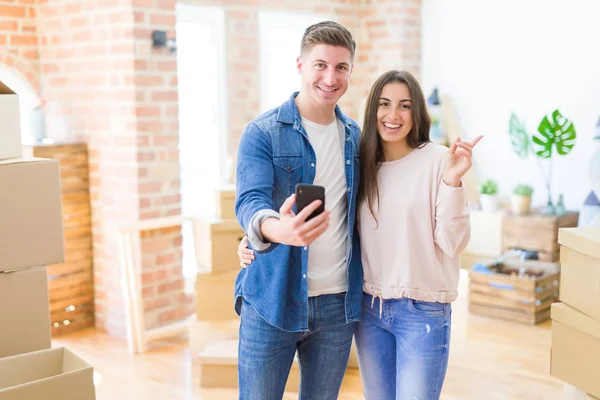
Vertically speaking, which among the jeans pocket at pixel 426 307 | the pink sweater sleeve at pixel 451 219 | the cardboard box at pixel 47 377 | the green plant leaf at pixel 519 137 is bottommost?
the cardboard box at pixel 47 377

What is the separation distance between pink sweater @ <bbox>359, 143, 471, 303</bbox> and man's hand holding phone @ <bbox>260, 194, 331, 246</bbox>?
40 centimetres

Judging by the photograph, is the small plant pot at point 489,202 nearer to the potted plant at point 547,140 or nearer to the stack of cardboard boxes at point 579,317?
the potted plant at point 547,140

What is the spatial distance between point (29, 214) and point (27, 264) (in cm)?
15

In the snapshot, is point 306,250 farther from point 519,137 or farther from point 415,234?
point 519,137

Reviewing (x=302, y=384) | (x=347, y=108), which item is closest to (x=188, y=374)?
(x=302, y=384)

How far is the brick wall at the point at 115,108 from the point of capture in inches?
156

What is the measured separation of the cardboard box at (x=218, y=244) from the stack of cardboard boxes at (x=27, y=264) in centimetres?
137

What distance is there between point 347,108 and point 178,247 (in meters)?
2.19

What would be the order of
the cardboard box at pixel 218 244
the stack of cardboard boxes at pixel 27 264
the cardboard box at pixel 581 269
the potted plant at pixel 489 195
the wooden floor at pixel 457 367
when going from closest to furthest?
1. the cardboard box at pixel 581 269
2. the stack of cardboard boxes at pixel 27 264
3. the wooden floor at pixel 457 367
4. the cardboard box at pixel 218 244
5. the potted plant at pixel 489 195

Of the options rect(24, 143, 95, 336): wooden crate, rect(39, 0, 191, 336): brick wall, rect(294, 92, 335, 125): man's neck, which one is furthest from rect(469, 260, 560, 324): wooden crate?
rect(294, 92, 335, 125): man's neck

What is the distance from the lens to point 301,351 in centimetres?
196

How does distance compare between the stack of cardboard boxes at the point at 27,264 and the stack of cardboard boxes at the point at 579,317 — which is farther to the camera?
the stack of cardboard boxes at the point at 27,264

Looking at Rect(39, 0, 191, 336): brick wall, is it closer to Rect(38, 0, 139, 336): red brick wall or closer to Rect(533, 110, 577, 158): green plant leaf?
Rect(38, 0, 139, 336): red brick wall

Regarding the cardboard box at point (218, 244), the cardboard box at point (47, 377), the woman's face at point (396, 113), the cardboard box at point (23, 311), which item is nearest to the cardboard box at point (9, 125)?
the cardboard box at point (23, 311)
